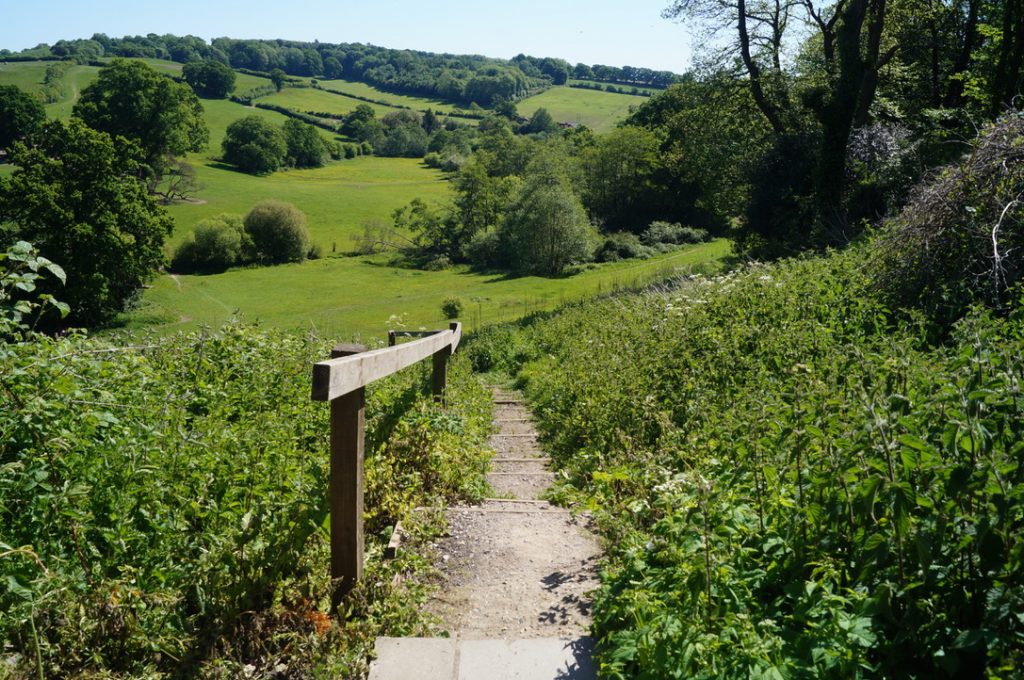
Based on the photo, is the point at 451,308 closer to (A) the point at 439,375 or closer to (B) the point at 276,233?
(A) the point at 439,375

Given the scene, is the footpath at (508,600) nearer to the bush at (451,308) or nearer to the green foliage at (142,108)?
the bush at (451,308)

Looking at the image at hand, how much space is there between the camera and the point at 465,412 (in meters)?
8.41

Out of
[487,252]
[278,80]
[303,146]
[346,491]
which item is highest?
[278,80]

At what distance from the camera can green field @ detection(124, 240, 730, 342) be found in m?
38.7

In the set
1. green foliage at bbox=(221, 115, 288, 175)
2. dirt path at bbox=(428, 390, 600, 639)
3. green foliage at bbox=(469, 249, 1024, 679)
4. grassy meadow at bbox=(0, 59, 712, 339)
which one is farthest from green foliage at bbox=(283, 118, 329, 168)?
green foliage at bbox=(469, 249, 1024, 679)

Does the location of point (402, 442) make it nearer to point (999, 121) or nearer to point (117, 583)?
point (117, 583)

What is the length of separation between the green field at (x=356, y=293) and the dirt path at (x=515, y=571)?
27173mm

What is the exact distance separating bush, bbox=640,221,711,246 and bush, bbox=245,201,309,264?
31.2m

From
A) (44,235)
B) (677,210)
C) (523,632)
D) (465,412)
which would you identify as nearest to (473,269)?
(677,210)

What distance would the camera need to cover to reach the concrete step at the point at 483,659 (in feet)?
10.3

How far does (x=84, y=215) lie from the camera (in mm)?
38719

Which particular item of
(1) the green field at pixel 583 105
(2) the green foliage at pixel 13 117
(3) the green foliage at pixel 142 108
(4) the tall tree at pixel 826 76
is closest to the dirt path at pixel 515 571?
(4) the tall tree at pixel 826 76

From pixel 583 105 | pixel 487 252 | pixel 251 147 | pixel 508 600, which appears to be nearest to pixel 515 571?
pixel 508 600

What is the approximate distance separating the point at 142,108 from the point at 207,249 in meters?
15.5
